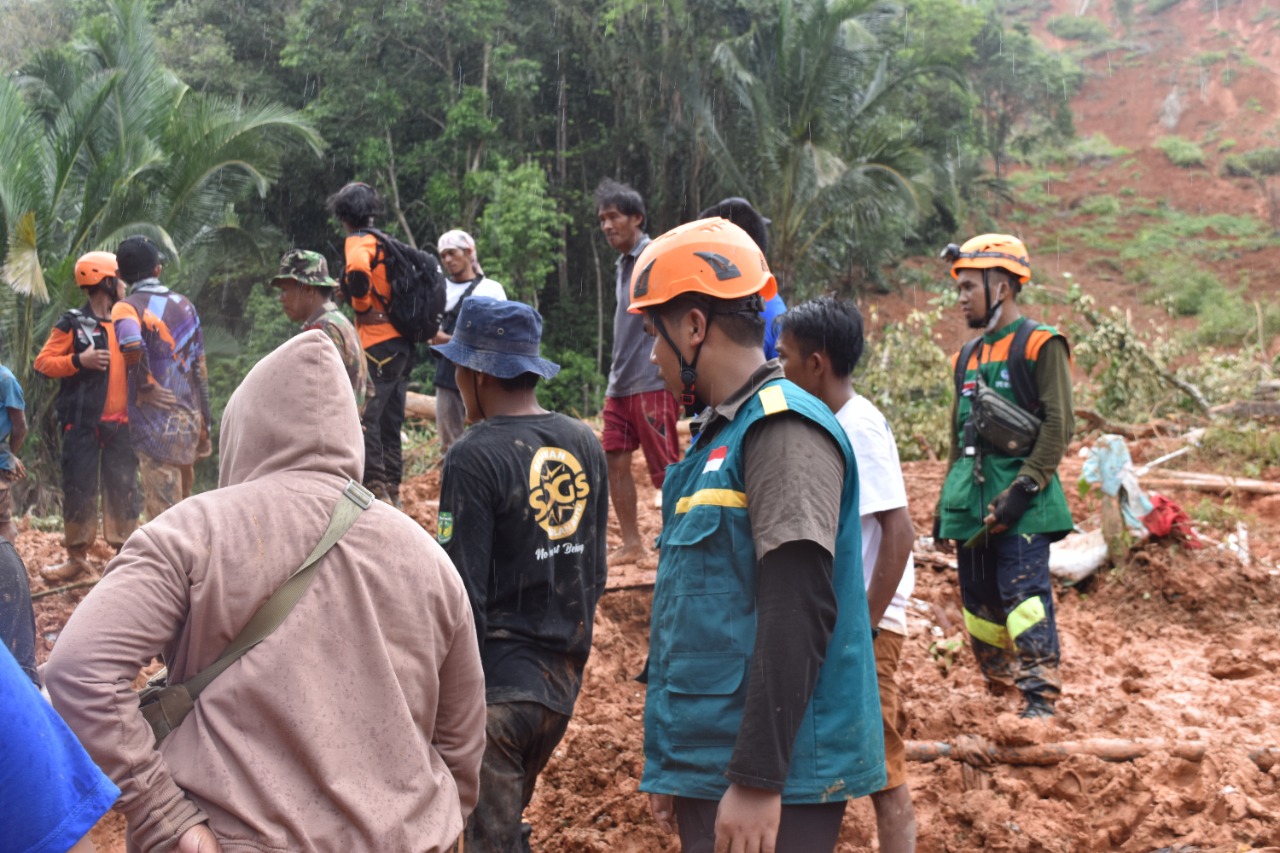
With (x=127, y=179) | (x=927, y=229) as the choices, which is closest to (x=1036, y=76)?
(x=927, y=229)

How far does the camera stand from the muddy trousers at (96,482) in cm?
666

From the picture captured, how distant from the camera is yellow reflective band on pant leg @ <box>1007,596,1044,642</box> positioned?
4727mm

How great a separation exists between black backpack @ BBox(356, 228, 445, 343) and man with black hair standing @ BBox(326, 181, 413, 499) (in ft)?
0.11

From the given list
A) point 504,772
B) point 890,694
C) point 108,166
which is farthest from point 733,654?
point 108,166

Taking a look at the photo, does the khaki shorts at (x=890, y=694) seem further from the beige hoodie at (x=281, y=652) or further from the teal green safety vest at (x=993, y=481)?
the beige hoodie at (x=281, y=652)

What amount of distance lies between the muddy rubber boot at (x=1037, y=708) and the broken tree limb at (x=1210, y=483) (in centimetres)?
516

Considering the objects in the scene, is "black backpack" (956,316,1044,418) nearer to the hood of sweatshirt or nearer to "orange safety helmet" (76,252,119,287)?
the hood of sweatshirt

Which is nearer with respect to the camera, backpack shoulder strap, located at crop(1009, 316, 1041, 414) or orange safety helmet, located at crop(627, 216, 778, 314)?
orange safety helmet, located at crop(627, 216, 778, 314)

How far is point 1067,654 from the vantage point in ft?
21.3

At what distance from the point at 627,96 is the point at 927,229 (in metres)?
12.7

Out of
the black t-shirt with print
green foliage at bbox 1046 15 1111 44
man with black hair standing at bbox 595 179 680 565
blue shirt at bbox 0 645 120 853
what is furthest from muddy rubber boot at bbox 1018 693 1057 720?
green foliage at bbox 1046 15 1111 44

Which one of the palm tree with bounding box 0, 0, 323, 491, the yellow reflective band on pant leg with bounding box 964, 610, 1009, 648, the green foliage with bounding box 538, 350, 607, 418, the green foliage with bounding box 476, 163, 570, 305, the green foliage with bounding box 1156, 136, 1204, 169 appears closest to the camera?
the yellow reflective band on pant leg with bounding box 964, 610, 1009, 648

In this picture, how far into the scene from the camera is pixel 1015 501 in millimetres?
4715

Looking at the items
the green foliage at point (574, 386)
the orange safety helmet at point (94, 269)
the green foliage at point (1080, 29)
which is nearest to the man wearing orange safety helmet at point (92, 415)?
the orange safety helmet at point (94, 269)
